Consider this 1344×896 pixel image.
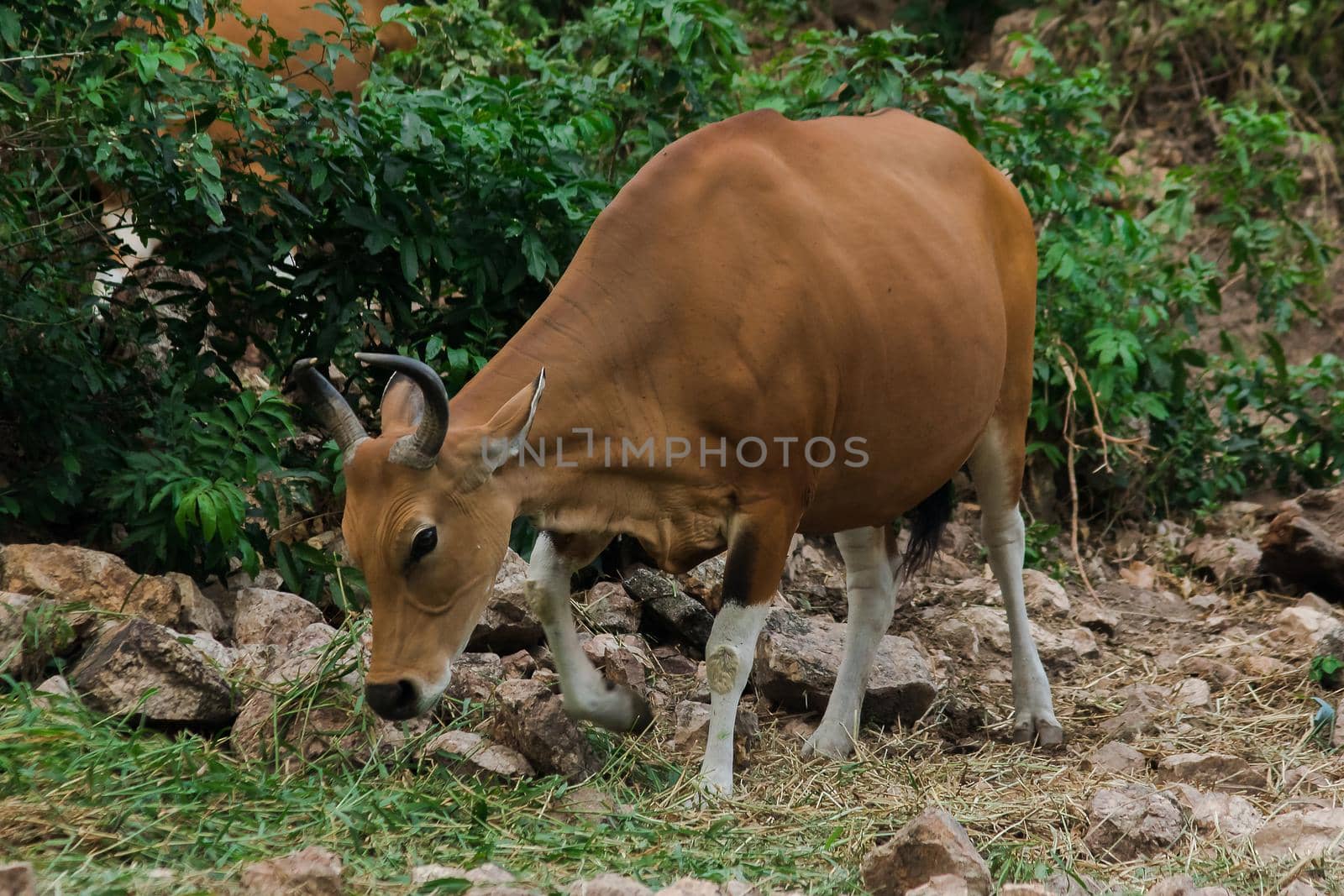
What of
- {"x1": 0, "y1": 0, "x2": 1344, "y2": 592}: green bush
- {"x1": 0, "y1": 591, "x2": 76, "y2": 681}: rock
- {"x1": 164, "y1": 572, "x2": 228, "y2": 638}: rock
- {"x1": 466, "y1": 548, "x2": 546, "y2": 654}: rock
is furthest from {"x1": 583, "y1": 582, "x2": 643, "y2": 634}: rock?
{"x1": 0, "y1": 591, "x2": 76, "y2": 681}: rock

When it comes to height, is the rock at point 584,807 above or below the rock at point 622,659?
below

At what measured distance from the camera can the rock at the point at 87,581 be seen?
5.17 meters

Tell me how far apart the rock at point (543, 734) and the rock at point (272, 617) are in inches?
44.9

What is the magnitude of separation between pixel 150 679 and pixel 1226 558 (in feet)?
17.7

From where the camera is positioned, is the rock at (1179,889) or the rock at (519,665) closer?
the rock at (1179,889)

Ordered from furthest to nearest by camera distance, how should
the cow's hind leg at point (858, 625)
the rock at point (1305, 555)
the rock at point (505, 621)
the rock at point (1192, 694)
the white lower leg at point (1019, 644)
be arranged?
the rock at point (1305, 555) → the rock at point (1192, 694) → the white lower leg at point (1019, 644) → the rock at point (505, 621) → the cow's hind leg at point (858, 625)

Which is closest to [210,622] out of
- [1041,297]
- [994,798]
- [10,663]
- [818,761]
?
[10,663]

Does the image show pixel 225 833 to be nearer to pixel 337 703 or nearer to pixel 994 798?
pixel 337 703

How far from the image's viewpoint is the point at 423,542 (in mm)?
4074

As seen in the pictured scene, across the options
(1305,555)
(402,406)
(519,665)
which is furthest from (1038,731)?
(402,406)

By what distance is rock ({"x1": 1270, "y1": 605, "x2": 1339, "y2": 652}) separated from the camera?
6.20 m

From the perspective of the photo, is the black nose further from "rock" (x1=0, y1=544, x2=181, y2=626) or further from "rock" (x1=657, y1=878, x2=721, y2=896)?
"rock" (x1=0, y1=544, x2=181, y2=626)

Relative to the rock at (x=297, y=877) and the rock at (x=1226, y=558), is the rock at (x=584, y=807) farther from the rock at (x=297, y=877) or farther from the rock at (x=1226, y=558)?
the rock at (x=1226, y=558)

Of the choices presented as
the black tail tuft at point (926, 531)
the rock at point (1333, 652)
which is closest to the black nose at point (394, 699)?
the black tail tuft at point (926, 531)
